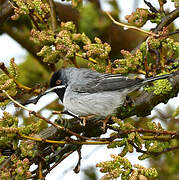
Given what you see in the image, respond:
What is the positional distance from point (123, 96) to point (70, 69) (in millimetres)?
536

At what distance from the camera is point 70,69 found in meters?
3.19

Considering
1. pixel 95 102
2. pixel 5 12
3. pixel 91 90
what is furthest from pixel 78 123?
pixel 5 12

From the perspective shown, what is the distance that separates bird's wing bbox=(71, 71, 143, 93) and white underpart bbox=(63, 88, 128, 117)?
42 mm

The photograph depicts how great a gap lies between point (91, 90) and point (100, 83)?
9cm

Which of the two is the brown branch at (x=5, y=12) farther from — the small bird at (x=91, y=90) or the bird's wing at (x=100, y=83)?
the bird's wing at (x=100, y=83)

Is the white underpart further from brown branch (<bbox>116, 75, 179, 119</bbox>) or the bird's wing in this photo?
brown branch (<bbox>116, 75, 179, 119</bbox>)

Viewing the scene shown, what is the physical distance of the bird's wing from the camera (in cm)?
283

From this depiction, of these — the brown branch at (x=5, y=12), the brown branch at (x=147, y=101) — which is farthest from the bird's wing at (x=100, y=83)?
the brown branch at (x=5, y=12)

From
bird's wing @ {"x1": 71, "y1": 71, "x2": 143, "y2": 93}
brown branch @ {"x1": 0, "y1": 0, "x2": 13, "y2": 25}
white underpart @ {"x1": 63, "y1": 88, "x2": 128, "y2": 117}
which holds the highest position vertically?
brown branch @ {"x1": 0, "y1": 0, "x2": 13, "y2": 25}

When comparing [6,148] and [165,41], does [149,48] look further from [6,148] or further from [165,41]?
[6,148]

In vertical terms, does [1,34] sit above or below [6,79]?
below

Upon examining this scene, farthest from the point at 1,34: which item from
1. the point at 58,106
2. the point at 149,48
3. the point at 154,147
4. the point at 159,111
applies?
the point at 154,147

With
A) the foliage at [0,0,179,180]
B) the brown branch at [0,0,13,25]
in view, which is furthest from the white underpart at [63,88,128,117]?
the brown branch at [0,0,13,25]

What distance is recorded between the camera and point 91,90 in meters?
3.00
